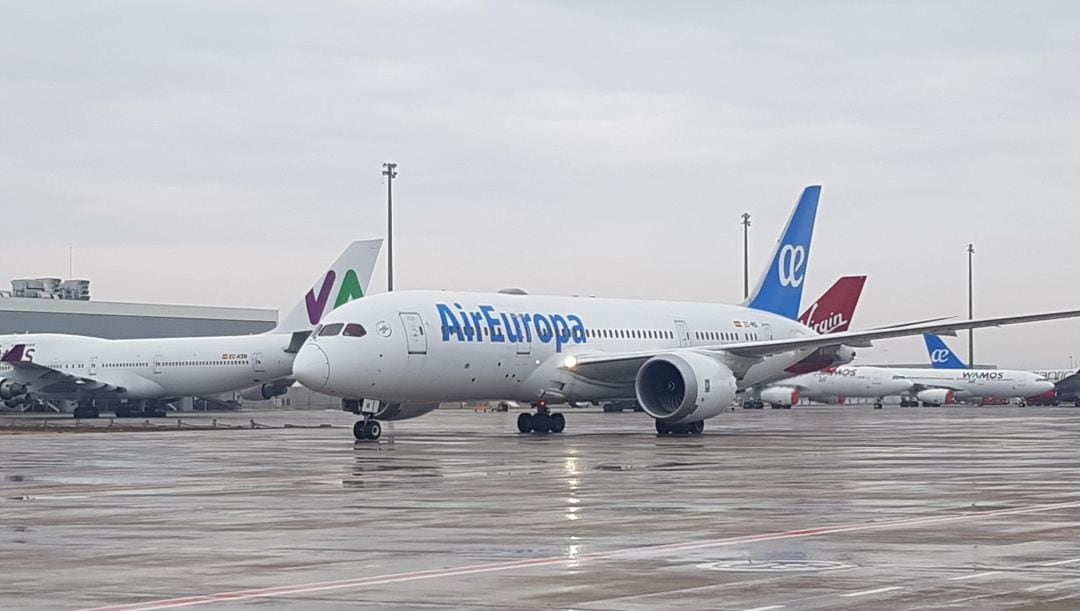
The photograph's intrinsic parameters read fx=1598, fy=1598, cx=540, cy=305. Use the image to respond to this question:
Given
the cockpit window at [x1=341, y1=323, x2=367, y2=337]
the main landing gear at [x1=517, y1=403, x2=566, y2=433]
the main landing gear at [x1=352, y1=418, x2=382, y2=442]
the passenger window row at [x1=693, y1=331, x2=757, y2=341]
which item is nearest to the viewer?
the cockpit window at [x1=341, y1=323, x2=367, y2=337]

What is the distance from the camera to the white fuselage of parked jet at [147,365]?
222 feet

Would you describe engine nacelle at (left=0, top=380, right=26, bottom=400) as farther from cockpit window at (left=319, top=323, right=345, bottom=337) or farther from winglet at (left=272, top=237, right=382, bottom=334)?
cockpit window at (left=319, top=323, right=345, bottom=337)

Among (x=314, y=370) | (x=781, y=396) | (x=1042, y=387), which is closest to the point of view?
(x=314, y=370)

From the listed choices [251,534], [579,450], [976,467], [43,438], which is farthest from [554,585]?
[43,438]

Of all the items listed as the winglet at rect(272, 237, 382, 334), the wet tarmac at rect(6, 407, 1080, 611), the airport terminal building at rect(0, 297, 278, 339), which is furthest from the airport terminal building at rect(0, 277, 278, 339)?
the wet tarmac at rect(6, 407, 1080, 611)

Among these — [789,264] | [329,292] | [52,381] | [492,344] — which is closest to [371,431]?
[492,344]

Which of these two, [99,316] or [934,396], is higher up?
[99,316]

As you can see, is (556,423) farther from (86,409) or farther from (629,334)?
(86,409)

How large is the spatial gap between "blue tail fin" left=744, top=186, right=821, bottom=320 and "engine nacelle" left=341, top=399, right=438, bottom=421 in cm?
1426

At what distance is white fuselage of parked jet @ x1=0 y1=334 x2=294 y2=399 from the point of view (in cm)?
6756

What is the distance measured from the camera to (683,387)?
3981cm

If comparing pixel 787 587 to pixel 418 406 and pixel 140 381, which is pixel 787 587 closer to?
pixel 418 406

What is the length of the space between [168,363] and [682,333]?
31578 mm

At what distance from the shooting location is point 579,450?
32781 mm
